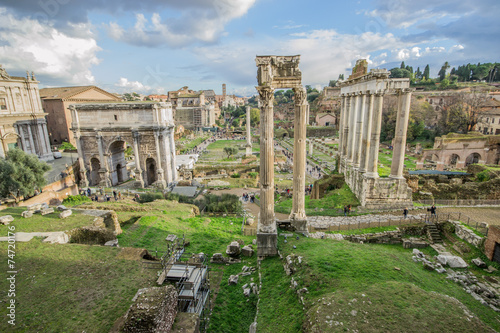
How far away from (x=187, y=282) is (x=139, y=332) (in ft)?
5.65

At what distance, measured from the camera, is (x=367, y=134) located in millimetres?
16391

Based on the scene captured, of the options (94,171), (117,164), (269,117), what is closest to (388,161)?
(269,117)

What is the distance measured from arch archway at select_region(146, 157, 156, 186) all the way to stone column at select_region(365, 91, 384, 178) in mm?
20853

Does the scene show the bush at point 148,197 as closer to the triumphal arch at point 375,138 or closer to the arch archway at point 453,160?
the triumphal arch at point 375,138

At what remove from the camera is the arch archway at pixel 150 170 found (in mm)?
27203

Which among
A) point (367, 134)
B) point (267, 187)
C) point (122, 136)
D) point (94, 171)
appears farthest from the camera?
point (94, 171)

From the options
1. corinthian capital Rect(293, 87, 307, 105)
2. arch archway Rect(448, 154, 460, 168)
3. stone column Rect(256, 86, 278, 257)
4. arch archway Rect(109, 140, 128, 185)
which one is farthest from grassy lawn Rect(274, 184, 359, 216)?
arch archway Rect(448, 154, 460, 168)

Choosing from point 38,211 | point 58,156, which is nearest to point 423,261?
point 38,211

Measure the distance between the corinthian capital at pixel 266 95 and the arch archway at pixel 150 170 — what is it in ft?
68.7

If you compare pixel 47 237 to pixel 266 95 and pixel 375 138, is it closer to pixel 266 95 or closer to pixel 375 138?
pixel 266 95

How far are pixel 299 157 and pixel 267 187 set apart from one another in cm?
215

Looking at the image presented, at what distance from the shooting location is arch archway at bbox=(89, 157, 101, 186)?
27134 mm

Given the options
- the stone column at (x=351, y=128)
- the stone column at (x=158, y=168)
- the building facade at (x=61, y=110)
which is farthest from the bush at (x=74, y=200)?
the building facade at (x=61, y=110)

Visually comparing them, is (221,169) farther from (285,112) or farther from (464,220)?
(285,112)
